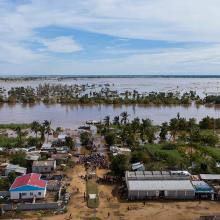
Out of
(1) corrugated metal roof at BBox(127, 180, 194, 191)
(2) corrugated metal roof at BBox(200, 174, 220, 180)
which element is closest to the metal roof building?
(1) corrugated metal roof at BBox(127, 180, 194, 191)

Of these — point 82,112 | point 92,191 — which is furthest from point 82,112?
point 92,191

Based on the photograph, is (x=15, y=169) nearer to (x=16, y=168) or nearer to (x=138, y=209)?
(x=16, y=168)

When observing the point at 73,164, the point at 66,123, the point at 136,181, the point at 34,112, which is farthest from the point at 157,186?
the point at 34,112

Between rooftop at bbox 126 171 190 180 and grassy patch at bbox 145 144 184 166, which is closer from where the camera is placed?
rooftop at bbox 126 171 190 180

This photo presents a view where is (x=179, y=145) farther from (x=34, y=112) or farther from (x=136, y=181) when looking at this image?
(x=34, y=112)

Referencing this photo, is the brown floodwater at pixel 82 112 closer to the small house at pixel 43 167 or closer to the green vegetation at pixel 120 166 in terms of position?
the small house at pixel 43 167

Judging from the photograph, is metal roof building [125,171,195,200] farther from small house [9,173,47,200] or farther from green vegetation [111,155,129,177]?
small house [9,173,47,200]
